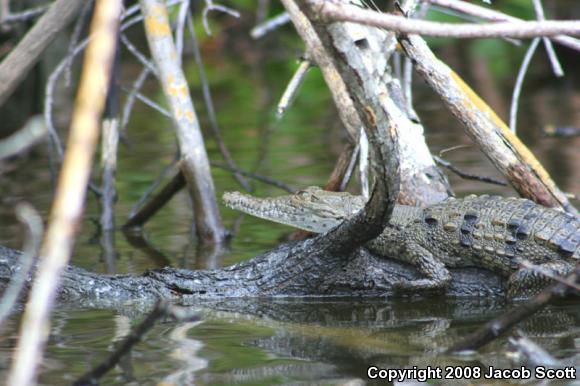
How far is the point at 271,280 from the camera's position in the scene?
471cm

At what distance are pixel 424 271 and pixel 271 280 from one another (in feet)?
2.63

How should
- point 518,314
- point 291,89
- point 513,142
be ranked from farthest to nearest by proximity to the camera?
point 291,89
point 513,142
point 518,314

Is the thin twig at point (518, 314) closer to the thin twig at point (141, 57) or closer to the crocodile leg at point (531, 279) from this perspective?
the crocodile leg at point (531, 279)

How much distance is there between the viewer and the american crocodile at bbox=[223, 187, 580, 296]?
178 inches

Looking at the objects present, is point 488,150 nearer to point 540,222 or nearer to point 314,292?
point 540,222

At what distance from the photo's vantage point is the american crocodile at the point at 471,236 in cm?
452

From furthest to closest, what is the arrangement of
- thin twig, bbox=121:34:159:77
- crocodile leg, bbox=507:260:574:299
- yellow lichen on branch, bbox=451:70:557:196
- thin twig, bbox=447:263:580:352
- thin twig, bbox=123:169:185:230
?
thin twig, bbox=123:169:185:230 → thin twig, bbox=121:34:159:77 → yellow lichen on branch, bbox=451:70:557:196 → crocodile leg, bbox=507:260:574:299 → thin twig, bbox=447:263:580:352

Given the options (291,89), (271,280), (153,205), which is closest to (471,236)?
(271,280)

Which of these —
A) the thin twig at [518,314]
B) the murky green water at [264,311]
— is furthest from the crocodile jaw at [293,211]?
the thin twig at [518,314]

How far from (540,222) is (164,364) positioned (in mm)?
2067

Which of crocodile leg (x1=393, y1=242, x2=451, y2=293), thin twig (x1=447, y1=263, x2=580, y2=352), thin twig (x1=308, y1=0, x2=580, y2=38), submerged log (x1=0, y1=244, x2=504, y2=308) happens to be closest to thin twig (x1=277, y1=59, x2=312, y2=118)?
submerged log (x1=0, y1=244, x2=504, y2=308)

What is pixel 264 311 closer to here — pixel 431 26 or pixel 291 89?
pixel 291 89

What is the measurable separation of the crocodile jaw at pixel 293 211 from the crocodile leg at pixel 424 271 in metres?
0.43

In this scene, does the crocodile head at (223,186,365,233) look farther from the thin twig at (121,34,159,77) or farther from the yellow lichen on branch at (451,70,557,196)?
the thin twig at (121,34,159,77)
